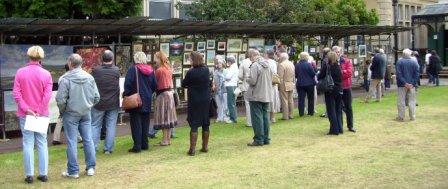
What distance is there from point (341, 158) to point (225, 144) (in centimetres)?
262

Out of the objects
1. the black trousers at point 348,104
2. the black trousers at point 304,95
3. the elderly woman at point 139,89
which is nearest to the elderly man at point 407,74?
the black trousers at point 348,104

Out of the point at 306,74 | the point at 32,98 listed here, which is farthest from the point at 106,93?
the point at 306,74

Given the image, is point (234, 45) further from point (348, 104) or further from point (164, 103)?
point (164, 103)

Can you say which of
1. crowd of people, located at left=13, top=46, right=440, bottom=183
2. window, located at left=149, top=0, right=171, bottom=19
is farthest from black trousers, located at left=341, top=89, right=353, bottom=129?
window, located at left=149, top=0, right=171, bottom=19

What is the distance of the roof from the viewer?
40.8 ft

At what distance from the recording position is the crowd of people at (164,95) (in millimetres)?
8539

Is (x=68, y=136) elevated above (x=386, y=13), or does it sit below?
below

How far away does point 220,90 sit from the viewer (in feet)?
49.4

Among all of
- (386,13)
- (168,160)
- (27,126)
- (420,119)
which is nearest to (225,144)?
(168,160)

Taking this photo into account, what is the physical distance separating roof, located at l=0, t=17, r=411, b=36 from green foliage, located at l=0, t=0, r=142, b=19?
1540 mm

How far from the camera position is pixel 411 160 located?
9.62 m

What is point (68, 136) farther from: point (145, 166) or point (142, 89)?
point (142, 89)

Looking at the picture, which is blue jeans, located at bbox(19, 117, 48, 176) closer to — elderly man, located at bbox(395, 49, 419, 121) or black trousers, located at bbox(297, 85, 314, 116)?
black trousers, located at bbox(297, 85, 314, 116)

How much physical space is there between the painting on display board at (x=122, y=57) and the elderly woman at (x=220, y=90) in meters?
2.70
